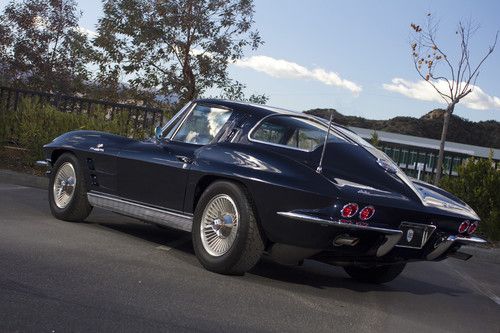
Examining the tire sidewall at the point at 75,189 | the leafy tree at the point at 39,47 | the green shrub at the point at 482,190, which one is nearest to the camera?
the tire sidewall at the point at 75,189

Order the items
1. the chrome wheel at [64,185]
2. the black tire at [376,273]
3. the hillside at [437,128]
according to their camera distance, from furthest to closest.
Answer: the hillside at [437,128] < the chrome wheel at [64,185] < the black tire at [376,273]

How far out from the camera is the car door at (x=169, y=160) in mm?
6652

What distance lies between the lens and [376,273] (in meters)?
7.05

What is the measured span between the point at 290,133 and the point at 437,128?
56106mm

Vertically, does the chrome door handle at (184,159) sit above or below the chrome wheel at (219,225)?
above

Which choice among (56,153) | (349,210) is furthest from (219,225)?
(56,153)

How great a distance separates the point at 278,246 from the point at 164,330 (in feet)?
5.78

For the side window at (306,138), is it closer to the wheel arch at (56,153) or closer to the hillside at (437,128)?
the wheel arch at (56,153)

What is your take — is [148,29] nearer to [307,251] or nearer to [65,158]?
[65,158]

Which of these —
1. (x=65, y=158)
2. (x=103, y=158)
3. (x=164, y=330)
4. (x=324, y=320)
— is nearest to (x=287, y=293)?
(x=324, y=320)

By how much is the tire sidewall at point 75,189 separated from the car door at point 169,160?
0.70 meters

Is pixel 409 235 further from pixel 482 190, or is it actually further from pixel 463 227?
pixel 482 190

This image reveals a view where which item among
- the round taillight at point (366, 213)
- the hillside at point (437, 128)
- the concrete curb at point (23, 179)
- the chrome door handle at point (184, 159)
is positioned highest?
the hillside at point (437, 128)

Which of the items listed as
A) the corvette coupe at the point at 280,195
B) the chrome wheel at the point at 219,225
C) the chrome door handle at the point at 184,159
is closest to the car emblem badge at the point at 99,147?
the corvette coupe at the point at 280,195
